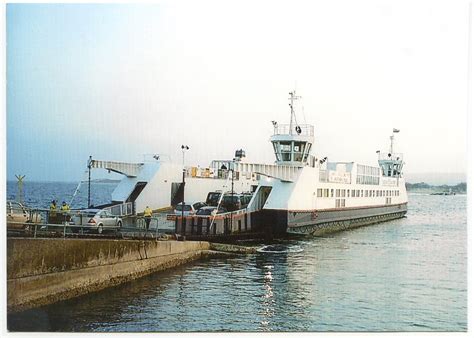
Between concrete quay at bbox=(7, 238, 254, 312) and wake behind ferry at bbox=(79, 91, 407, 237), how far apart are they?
4.67m

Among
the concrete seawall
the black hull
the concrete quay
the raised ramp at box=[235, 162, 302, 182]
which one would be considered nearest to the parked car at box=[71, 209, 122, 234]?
the concrete quay

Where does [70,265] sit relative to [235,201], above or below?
below

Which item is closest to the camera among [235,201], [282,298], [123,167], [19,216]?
[282,298]

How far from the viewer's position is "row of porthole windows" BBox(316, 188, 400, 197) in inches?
1167

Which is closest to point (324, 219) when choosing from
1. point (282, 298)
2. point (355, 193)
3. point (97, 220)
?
point (355, 193)

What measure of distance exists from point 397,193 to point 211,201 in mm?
22355

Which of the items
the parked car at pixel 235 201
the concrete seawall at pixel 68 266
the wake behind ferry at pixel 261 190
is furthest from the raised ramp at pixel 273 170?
the concrete seawall at pixel 68 266

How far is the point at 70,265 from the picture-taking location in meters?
12.8

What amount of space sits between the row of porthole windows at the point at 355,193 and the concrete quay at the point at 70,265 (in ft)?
47.5

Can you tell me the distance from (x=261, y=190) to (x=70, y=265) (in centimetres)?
1475

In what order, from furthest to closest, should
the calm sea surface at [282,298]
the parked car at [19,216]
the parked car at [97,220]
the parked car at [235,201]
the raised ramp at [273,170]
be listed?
the parked car at [235,201]
the raised ramp at [273,170]
the parked car at [97,220]
the parked car at [19,216]
the calm sea surface at [282,298]

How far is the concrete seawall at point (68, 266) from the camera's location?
447 inches

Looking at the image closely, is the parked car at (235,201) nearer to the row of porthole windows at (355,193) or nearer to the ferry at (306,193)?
the ferry at (306,193)

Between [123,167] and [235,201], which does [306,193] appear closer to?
[235,201]
